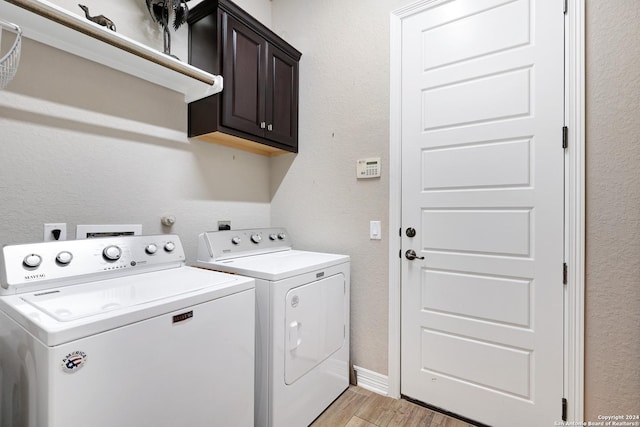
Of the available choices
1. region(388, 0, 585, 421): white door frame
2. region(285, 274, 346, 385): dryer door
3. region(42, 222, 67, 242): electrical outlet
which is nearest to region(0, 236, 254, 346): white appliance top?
region(42, 222, 67, 242): electrical outlet

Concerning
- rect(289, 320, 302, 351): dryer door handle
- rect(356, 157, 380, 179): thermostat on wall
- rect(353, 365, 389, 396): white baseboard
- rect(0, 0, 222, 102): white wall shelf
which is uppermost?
rect(0, 0, 222, 102): white wall shelf

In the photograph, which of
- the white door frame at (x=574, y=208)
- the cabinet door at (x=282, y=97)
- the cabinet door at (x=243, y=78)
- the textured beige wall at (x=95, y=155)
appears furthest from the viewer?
the cabinet door at (x=282, y=97)

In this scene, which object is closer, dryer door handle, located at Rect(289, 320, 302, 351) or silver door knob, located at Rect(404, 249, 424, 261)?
dryer door handle, located at Rect(289, 320, 302, 351)

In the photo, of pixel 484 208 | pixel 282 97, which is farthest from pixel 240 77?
pixel 484 208

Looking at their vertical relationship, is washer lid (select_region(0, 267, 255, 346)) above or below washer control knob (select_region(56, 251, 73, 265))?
below

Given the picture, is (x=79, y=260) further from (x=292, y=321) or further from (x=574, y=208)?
(x=574, y=208)

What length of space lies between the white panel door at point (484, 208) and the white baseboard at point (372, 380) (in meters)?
0.13

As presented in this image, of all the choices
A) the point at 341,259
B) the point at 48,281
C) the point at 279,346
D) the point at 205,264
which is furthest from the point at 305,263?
the point at 48,281

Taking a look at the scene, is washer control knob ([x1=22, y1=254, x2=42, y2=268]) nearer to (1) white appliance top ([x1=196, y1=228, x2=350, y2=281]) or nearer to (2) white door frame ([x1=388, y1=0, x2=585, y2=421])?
(1) white appliance top ([x1=196, y1=228, x2=350, y2=281])

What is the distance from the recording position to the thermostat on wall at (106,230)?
4.75 ft

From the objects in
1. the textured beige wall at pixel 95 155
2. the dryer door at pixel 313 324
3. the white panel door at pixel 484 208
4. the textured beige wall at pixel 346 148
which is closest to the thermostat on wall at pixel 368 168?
the textured beige wall at pixel 346 148

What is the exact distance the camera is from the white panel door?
1.50 m

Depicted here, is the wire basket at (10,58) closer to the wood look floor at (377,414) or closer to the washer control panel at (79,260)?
the washer control panel at (79,260)

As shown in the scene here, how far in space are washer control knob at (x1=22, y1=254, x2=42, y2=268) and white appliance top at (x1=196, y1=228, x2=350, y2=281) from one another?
72cm
